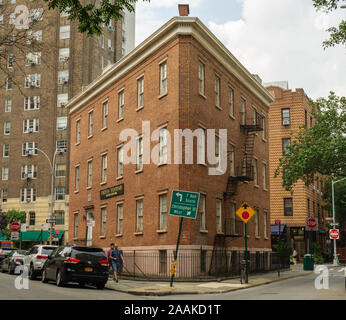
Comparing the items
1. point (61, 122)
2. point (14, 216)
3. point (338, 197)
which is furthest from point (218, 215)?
point (14, 216)

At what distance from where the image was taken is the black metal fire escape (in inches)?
1134

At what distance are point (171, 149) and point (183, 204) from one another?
716 centimetres

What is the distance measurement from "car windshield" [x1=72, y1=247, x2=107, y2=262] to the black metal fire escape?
8.26m

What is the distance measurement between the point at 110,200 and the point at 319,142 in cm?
1443

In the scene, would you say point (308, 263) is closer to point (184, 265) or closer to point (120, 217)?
point (184, 265)

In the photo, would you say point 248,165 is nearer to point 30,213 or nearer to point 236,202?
point 236,202

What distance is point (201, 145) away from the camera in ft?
94.3

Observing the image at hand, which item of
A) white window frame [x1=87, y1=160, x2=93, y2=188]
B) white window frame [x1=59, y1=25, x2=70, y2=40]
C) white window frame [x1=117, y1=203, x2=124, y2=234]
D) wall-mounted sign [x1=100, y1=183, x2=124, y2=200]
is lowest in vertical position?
white window frame [x1=117, y1=203, x2=124, y2=234]

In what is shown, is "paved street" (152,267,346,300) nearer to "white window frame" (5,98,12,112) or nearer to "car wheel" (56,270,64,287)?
"car wheel" (56,270,64,287)

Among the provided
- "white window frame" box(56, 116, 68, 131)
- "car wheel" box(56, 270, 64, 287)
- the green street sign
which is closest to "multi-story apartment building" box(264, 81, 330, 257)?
"white window frame" box(56, 116, 68, 131)

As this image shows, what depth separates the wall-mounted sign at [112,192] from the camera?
108 ft

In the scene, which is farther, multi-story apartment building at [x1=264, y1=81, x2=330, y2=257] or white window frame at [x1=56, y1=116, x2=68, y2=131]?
white window frame at [x1=56, y1=116, x2=68, y2=131]

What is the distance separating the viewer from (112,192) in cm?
3412

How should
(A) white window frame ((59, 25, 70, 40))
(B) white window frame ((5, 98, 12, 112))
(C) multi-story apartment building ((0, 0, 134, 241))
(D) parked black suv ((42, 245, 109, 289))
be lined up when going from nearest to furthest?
(D) parked black suv ((42, 245, 109, 289)) < (C) multi-story apartment building ((0, 0, 134, 241)) < (A) white window frame ((59, 25, 70, 40)) < (B) white window frame ((5, 98, 12, 112))
